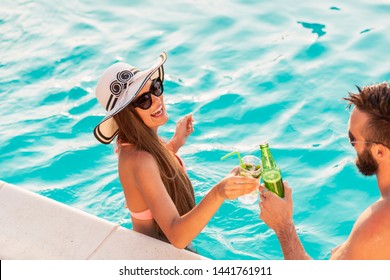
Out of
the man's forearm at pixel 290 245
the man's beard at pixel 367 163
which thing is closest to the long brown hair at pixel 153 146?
the man's forearm at pixel 290 245

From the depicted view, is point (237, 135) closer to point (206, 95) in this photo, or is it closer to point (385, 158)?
point (206, 95)

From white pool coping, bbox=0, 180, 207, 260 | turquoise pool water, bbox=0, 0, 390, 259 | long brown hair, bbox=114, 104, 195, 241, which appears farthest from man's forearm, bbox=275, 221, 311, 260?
turquoise pool water, bbox=0, 0, 390, 259

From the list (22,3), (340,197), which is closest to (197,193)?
(340,197)

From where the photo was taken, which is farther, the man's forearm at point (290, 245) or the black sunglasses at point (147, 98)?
the black sunglasses at point (147, 98)

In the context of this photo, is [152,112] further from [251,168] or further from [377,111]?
[377,111]

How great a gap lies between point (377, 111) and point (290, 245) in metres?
0.92

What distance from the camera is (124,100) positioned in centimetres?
481

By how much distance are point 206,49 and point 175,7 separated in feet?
3.62

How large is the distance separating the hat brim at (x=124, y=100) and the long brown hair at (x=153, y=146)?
0.07 metres

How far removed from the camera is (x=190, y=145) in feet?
25.0

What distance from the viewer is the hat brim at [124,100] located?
4787mm

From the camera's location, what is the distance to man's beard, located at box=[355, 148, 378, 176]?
4.35 m

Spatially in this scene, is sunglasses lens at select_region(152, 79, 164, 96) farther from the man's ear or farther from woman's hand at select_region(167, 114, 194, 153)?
the man's ear

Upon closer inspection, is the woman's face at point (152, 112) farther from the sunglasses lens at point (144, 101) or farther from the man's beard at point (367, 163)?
the man's beard at point (367, 163)
